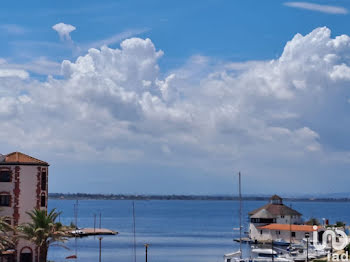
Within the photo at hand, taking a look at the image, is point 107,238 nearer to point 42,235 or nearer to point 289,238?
point 289,238

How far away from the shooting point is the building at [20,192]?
6769 centimetres

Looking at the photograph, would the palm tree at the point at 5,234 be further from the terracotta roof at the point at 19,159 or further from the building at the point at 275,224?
the building at the point at 275,224

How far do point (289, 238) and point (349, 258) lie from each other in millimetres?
49501

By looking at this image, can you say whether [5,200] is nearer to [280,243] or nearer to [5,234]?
[5,234]

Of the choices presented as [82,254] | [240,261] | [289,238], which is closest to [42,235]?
[240,261]

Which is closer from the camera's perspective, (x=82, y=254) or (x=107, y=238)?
(x=82, y=254)

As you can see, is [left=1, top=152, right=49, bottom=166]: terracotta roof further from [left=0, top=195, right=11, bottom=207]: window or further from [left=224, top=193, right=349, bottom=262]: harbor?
[left=224, top=193, right=349, bottom=262]: harbor

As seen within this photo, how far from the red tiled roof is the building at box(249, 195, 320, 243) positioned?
2971 inches

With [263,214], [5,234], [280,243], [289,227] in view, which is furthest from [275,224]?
[5,234]

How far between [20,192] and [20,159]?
3739 millimetres

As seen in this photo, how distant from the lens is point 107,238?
16575cm

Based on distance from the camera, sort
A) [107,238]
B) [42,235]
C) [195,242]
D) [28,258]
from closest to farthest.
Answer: [42,235] < [28,258] < [195,242] < [107,238]

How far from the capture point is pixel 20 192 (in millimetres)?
68250

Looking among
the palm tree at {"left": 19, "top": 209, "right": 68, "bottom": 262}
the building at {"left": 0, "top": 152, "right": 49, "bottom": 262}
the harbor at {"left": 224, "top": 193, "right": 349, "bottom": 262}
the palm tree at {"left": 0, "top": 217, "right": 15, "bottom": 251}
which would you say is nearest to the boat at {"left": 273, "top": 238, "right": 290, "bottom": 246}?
the harbor at {"left": 224, "top": 193, "right": 349, "bottom": 262}
